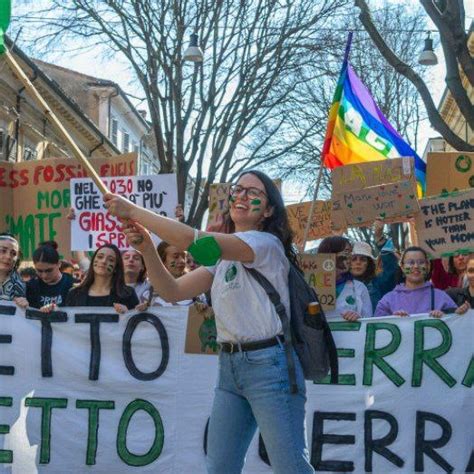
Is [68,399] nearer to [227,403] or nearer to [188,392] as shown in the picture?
[188,392]

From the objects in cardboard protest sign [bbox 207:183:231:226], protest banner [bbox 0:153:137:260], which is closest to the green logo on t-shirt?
cardboard protest sign [bbox 207:183:231:226]

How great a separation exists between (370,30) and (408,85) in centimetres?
1744

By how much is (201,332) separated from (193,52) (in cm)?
993

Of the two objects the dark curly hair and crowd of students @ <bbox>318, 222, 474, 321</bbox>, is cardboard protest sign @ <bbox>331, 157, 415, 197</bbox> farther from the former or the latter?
the dark curly hair

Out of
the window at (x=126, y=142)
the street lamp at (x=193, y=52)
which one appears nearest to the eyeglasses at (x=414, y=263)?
the street lamp at (x=193, y=52)

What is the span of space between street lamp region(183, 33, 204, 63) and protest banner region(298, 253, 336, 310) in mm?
9653

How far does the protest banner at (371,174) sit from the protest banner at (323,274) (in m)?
1.56

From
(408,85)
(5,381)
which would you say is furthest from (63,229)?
(408,85)

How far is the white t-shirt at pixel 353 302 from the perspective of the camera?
701cm

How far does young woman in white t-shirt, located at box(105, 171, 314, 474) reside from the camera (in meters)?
4.04

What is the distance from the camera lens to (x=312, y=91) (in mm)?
25391

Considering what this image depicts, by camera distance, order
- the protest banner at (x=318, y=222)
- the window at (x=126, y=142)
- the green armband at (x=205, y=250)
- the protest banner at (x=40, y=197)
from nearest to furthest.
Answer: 1. the green armband at (x=205, y=250)
2. the protest banner at (x=40, y=197)
3. the protest banner at (x=318, y=222)
4. the window at (x=126, y=142)

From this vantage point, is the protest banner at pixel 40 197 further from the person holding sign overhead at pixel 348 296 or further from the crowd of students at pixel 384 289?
the person holding sign overhead at pixel 348 296

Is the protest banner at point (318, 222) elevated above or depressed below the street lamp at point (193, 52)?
below
